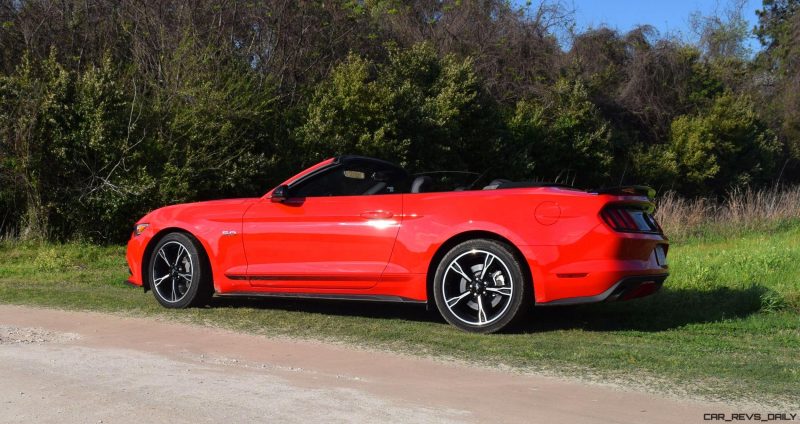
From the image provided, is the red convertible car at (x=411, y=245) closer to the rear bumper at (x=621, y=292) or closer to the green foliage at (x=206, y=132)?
the rear bumper at (x=621, y=292)

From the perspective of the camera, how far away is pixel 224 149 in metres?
16.7

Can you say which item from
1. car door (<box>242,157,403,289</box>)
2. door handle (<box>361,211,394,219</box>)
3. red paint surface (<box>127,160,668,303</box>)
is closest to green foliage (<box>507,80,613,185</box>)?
car door (<box>242,157,403,289</box>)

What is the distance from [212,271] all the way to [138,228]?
1.08 m

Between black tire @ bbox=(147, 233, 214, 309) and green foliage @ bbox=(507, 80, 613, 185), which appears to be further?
green foliage @ bbox=(507, 80, 613, 185)

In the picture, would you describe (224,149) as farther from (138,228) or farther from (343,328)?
(343,328)

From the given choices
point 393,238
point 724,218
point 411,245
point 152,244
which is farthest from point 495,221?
point 724,218

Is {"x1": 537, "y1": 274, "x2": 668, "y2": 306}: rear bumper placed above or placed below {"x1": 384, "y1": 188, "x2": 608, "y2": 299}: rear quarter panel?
below

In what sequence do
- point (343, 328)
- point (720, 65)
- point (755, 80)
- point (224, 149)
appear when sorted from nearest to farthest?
point (343, 328)
point (224, 149)
point (720, 65)
point (755, 80)

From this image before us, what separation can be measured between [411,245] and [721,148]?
3383cm

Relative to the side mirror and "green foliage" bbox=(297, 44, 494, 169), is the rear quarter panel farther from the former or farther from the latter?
"green foliage" bbox=(297, 44, 494, 169)

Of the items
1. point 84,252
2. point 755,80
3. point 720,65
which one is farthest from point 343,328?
point 755,80

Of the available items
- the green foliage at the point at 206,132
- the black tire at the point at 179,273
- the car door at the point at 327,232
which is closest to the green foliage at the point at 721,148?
the green foliage at the point at 206,132

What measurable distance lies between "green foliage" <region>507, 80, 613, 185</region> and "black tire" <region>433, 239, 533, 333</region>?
69.5 feet

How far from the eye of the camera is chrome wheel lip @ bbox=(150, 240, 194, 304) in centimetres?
790
